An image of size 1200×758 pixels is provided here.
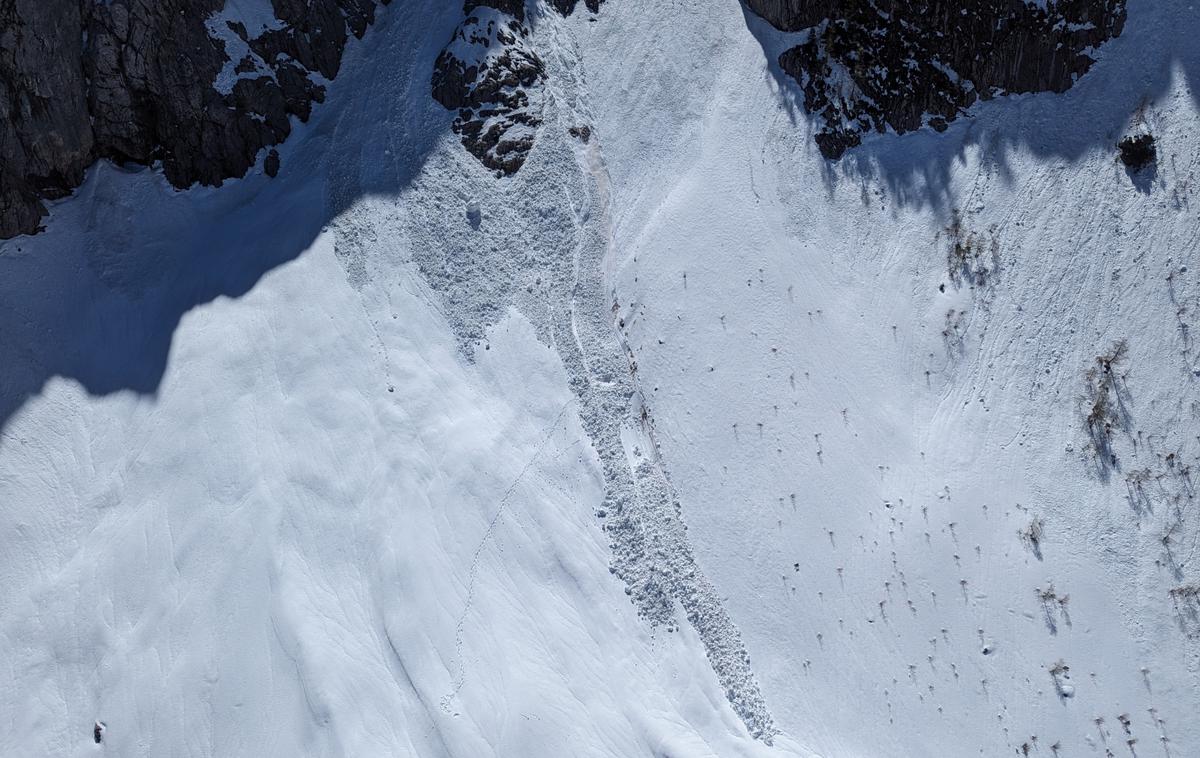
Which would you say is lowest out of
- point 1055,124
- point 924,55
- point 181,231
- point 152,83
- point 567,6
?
point 181,231

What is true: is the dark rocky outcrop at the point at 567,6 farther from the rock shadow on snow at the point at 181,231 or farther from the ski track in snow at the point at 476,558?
the ski track in snow at the point at 476,558

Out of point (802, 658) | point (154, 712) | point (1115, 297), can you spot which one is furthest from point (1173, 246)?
point (154, 712)

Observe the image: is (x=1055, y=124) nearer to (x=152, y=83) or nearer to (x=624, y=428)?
(x=624, y=428)

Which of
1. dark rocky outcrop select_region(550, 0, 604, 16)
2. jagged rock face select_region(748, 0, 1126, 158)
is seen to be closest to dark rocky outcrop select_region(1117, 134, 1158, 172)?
jagged rock face select_region(748, 0, 1126, 158)

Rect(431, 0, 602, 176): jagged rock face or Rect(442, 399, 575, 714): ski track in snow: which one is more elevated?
Rect(431, 0, 602, 176): jagged rock face

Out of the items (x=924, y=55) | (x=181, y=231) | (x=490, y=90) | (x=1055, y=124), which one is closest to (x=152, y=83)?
(x=181, y=231)

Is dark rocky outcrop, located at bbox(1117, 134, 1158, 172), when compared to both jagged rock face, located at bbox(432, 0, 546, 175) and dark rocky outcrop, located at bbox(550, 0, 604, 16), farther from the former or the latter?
jagged rock face, located at bbox(432, 0, 546, 175)
